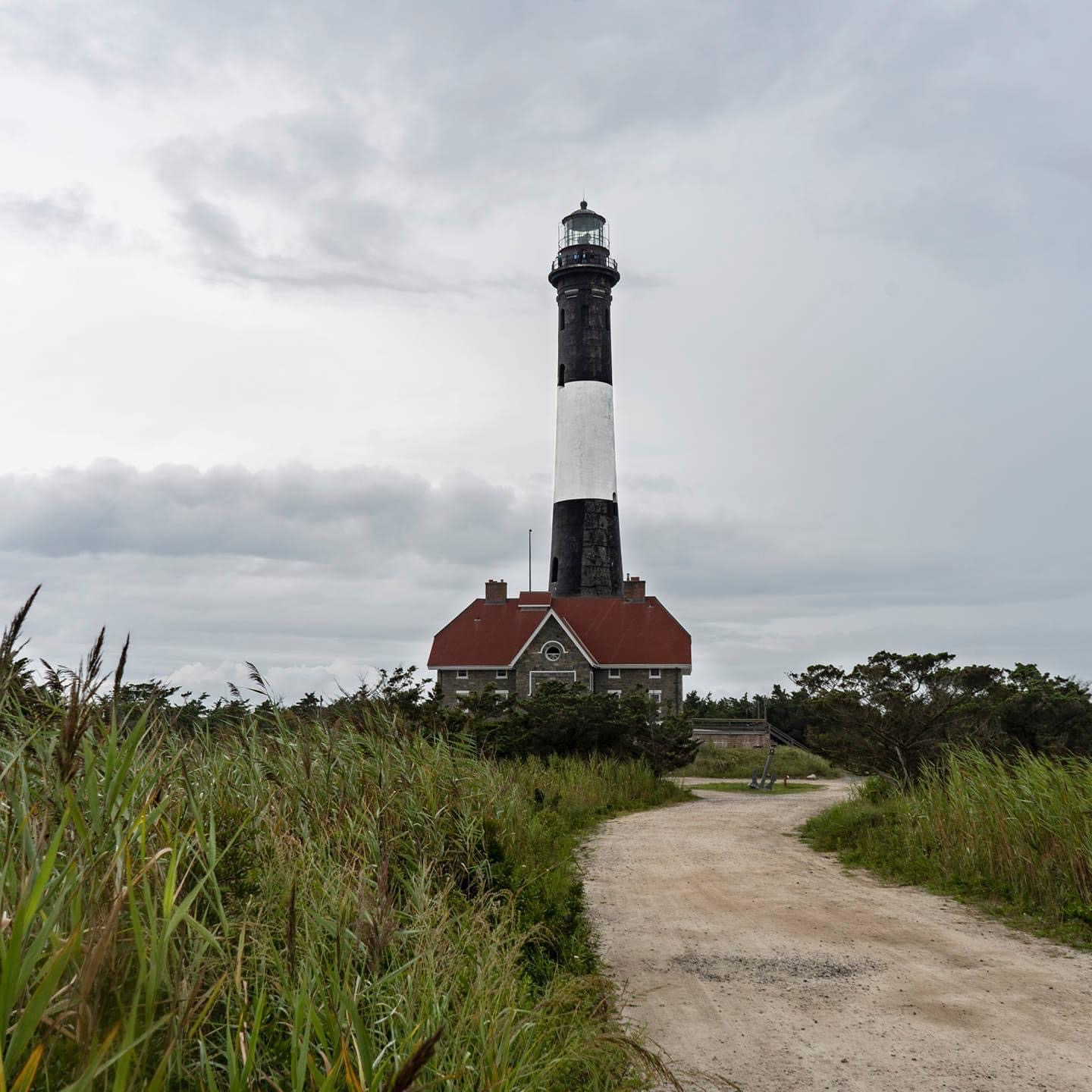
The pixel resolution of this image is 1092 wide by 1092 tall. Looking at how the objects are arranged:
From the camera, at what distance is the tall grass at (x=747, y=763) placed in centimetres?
3456

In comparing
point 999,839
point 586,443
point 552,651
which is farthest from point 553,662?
point 999,839

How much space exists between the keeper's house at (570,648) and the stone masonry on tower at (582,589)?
0.15ft

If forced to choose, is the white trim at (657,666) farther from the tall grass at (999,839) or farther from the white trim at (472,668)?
the tall grass at (999,839)

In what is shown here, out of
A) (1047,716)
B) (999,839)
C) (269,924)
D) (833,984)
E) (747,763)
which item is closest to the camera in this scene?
(269,924)

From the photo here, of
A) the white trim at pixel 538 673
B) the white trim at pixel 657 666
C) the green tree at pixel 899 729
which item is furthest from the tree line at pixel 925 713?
the white trim at pixel 538 673

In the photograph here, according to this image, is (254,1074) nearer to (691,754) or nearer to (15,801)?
(15,801)

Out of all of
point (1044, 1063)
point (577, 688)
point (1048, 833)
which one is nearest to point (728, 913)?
point (1048, 833)

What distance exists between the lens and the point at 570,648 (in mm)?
42094

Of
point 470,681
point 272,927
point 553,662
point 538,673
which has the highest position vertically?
point 553,662

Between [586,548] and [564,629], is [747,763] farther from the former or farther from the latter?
[586,548]

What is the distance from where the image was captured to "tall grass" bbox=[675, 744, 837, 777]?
34.6 meters

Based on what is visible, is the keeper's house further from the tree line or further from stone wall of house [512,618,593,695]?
the tree line

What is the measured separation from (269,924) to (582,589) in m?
38.4

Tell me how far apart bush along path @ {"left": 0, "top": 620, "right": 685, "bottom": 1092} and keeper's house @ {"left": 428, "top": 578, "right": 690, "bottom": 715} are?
107 feet
